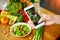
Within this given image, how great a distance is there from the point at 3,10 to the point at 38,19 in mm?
377

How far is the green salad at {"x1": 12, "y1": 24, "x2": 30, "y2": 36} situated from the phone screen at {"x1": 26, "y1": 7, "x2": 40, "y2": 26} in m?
0.10

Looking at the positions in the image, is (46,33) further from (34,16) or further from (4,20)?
(4,20)

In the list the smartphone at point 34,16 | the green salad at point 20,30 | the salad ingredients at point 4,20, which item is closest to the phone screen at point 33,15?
the smartphone at point 34,16

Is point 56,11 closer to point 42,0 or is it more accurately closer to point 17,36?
point 42,0

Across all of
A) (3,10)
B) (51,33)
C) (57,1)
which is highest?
(57,1)

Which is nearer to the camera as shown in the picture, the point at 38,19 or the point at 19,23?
the point at 38,19

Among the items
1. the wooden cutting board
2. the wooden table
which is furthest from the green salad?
the wooden cutting board

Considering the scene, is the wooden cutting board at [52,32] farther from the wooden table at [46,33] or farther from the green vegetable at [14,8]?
the green vegetable at [14,8]

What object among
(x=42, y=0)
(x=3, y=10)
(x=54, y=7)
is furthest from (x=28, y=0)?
(x=54, y=7)

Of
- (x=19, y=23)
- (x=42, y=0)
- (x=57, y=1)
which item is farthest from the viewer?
(x=42, y=0)

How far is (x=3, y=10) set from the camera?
1349 millimetres

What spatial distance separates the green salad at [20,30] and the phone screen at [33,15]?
0.10 m

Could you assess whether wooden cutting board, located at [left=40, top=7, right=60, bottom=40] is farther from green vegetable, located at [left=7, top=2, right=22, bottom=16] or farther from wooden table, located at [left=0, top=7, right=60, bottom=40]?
green vegetable, located at [left=7, top=2, right=22, bottom=16]

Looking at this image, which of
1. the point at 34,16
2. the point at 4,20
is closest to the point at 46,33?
the point at 34,16
